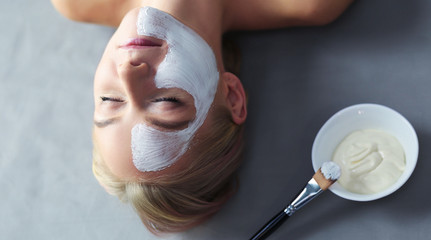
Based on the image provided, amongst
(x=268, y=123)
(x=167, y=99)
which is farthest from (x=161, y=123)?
(x=268, y=123)

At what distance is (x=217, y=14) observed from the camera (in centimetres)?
105

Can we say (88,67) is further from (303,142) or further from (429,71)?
(429,71)

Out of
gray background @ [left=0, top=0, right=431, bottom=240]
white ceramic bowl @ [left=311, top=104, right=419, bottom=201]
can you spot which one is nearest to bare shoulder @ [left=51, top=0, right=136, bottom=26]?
gray background @ [left=0, top=0, right=431, bottom=240]

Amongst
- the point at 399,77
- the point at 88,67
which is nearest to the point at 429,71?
the point at 399,77

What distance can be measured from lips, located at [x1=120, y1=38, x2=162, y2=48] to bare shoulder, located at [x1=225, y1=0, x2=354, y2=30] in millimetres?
251

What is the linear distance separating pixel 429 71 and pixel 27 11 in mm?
1012

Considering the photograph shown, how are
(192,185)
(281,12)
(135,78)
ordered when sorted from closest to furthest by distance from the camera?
(135,78)
(192,185)
(281,12)

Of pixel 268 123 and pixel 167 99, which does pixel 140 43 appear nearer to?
pixel 167 99

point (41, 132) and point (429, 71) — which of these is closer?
point (429, 71)

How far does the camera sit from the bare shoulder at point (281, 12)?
1.06 metres

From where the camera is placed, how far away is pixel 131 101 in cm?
88

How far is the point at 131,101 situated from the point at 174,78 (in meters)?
0.09

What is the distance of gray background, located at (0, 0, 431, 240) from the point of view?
40.8 inches

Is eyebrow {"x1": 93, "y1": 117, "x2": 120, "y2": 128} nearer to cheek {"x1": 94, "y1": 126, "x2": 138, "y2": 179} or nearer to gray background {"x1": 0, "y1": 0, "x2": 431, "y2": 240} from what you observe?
cheek {"x1": 94, "y1": 126, "x2": 138, "y2": 179}
